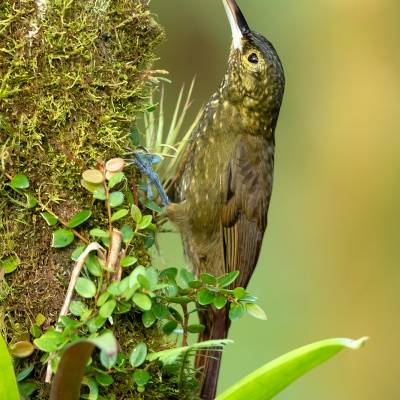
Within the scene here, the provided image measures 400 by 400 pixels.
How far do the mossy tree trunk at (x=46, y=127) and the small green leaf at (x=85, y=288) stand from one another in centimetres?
13

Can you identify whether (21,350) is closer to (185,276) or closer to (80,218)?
(80,218)

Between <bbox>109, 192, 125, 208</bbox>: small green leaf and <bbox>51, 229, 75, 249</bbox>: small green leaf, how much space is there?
0.12 m

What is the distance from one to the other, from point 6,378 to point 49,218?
434 mm

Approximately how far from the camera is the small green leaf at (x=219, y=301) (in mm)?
1897

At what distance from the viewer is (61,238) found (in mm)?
1834

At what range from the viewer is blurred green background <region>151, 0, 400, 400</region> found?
5.35 metres

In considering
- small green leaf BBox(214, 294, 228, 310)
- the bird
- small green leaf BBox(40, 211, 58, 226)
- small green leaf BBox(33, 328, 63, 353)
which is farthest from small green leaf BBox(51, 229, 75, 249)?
the bird

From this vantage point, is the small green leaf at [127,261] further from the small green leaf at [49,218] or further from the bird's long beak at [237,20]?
the bird's long beak at [237,20]

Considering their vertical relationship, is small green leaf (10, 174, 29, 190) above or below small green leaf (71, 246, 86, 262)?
above

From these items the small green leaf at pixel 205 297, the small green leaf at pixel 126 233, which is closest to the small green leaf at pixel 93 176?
the small green leaf at pixel 126 233

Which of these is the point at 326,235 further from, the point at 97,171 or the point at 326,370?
the point at 97,171

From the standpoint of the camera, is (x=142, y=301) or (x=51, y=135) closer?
(x=142, y=301)

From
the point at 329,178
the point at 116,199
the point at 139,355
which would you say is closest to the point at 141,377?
the point at 139,355

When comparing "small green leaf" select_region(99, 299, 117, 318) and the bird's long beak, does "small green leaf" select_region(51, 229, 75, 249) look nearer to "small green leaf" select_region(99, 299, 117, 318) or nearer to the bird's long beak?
"small green leaf" select_region(99, 299, 117, 318)
